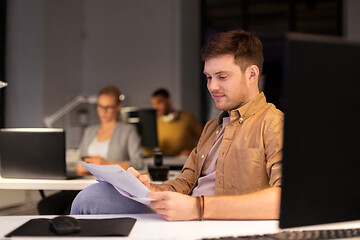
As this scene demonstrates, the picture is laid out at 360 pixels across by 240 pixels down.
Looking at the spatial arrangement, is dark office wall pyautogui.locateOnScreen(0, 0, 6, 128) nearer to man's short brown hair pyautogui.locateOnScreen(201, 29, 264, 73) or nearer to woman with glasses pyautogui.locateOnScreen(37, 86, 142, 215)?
woman with glasses pyautogui.locateOnScreen(37, 86, 142, 215)

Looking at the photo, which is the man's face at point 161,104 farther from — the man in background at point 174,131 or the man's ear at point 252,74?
the man's ear at point 252,74

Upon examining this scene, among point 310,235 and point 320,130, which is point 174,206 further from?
point 320,130

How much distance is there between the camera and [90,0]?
677 centimetres

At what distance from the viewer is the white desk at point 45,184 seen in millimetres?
2266

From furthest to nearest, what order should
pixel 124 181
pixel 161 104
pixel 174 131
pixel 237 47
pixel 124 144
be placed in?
pixel 174 131
pixel 161 104
pixel 124 144
pixel 237 47
pixel 124 181

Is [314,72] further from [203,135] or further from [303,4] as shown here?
[303,4]

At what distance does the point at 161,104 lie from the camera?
491 centimetres

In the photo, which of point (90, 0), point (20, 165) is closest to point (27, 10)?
point (90, 0)

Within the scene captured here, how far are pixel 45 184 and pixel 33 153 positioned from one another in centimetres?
18

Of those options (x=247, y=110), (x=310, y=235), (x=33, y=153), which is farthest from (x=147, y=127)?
(x=310, y=235)

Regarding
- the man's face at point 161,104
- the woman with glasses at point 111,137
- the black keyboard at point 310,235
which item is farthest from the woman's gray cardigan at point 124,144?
the black keyboard at point 310,235

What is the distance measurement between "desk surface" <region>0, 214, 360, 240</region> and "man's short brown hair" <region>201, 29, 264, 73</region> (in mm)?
652

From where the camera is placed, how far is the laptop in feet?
7.44

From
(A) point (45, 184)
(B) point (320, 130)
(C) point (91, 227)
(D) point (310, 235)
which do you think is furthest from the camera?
(A) point (45, 184)
